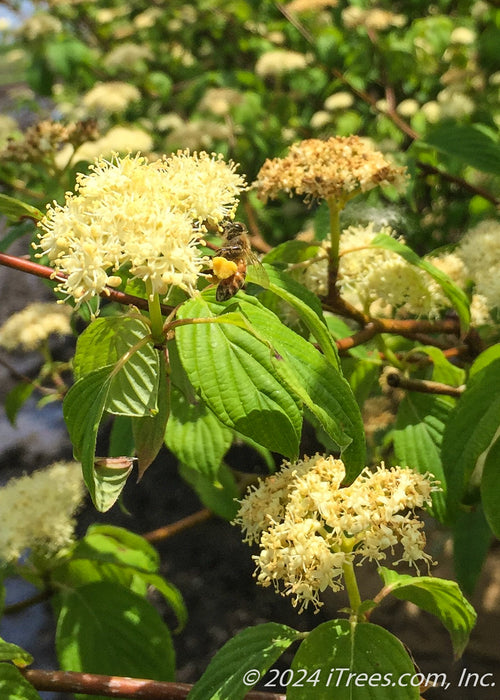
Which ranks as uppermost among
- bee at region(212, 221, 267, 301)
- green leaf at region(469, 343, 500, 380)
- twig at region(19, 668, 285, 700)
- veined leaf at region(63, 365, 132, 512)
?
bee at region(212, 221, 267, 301)

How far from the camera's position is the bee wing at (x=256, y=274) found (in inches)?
24.2

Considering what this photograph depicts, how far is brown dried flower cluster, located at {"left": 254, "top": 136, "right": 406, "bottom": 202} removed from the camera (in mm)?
784

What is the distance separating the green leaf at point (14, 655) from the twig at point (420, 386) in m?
0.52

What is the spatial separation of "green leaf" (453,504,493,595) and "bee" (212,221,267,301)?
0.60 meters

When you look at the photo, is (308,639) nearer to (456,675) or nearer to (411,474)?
(411,474)

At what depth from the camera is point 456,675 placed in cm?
148

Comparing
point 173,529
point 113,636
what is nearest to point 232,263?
point 113,636

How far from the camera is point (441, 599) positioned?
2.20ft

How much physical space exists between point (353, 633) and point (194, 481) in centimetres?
66

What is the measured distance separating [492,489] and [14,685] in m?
0.53

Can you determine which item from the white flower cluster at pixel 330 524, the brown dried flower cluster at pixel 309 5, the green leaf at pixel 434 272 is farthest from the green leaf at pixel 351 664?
the brown dried flower cluster at pixel 309 5

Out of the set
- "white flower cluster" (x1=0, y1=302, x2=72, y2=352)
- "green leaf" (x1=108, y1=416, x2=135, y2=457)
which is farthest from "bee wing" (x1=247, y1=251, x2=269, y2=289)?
"white flower cluster" (x1=0, y1=302, x2=72, y2=352)

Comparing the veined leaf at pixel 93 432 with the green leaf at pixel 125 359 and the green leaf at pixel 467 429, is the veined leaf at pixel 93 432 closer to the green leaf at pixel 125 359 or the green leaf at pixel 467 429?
the green leaf at pixel 125 359

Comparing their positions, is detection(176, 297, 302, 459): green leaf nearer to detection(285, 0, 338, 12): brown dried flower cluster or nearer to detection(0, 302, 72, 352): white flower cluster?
detection(0, 302, 72, 352): white flower cluster
